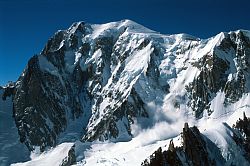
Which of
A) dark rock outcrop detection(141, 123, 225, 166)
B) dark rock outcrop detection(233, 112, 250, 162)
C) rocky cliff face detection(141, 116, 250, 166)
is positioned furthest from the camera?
dark rock outcrop detection(233, 112, 250, 162)

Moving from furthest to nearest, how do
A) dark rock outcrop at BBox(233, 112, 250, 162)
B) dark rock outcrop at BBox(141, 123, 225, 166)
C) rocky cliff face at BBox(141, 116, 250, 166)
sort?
dark rock outcrop at BBox(233, 112, 250, 162)
rocky cliff face at BBox(141, 116, 250, 166)
dark rock outcrop at BBox(141, 123, 225, 166)

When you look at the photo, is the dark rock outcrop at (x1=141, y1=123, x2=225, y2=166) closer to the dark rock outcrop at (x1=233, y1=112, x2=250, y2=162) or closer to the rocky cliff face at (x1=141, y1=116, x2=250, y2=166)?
the rocky cliff face at (x1=141, y1=116, x2=250, y2=166)

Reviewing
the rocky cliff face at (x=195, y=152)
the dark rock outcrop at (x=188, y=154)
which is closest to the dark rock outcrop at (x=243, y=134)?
the rocky cliff face at (x=195, y=152)

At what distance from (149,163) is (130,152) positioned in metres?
44.0

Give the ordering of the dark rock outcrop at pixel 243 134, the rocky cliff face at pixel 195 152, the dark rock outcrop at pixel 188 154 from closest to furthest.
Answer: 1. the dark rock outcrop at pixel 188 154
2. the rocky cliff face at pixel 195 152
3. the dark rock outcrop at pixel 243 134

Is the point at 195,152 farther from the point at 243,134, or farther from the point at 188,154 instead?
the point at 243,134

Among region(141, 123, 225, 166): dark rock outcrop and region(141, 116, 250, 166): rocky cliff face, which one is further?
region(141, 116, 250, 166): rocky cliff face

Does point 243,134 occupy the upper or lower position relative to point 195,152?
upper

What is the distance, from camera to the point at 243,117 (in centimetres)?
18962

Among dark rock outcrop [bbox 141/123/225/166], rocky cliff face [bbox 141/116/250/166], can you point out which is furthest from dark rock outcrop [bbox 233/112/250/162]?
dark rock outcrop [bbox 141/123/225/166]

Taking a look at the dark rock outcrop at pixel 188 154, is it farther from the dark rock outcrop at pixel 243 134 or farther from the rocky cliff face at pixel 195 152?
the dark rock outcrop at pixel 243 134

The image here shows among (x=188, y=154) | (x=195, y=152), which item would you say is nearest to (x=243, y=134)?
(x=195, y=152)

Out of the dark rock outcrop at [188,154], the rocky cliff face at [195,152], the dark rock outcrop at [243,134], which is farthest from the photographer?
the dark rock outcrop at [243,134]

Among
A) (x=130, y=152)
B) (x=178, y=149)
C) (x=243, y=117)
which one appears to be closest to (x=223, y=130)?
(x=243, y=117)
